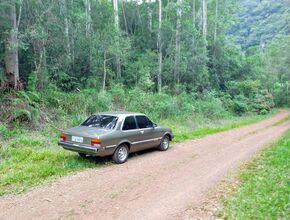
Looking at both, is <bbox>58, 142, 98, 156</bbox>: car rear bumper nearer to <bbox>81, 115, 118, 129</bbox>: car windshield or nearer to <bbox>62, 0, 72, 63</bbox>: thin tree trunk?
<bbox>81, 115, 118, 129</bbox>: car windshield

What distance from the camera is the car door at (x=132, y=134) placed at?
28.0 feet

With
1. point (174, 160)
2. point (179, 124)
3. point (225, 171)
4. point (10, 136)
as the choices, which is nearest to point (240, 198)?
point (225, 171)

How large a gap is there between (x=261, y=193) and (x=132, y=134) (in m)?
4.15

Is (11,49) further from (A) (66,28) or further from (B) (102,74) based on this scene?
(B) (102,74)

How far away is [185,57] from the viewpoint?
939 inches

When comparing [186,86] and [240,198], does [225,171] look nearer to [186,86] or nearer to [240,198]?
[240,198]

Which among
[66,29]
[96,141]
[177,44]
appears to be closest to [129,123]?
[96,141]

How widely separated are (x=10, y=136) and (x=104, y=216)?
6.72 meters

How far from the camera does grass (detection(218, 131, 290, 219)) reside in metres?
4.99

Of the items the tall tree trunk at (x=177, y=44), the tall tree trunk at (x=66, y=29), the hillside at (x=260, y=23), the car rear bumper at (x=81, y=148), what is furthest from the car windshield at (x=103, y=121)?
the hillside at (x=260, y=23)

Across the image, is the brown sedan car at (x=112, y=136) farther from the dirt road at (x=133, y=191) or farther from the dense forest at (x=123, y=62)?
the dense forest at (x=123, y=62)

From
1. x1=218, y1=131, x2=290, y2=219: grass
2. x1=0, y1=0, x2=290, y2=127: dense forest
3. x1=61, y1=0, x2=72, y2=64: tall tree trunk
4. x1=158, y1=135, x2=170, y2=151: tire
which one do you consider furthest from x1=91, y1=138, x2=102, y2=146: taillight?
x1=61, y1=0, x2=72, y2=64: tall tree trunk

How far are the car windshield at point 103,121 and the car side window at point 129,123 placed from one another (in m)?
0.35

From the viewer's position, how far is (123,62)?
2111 cm
